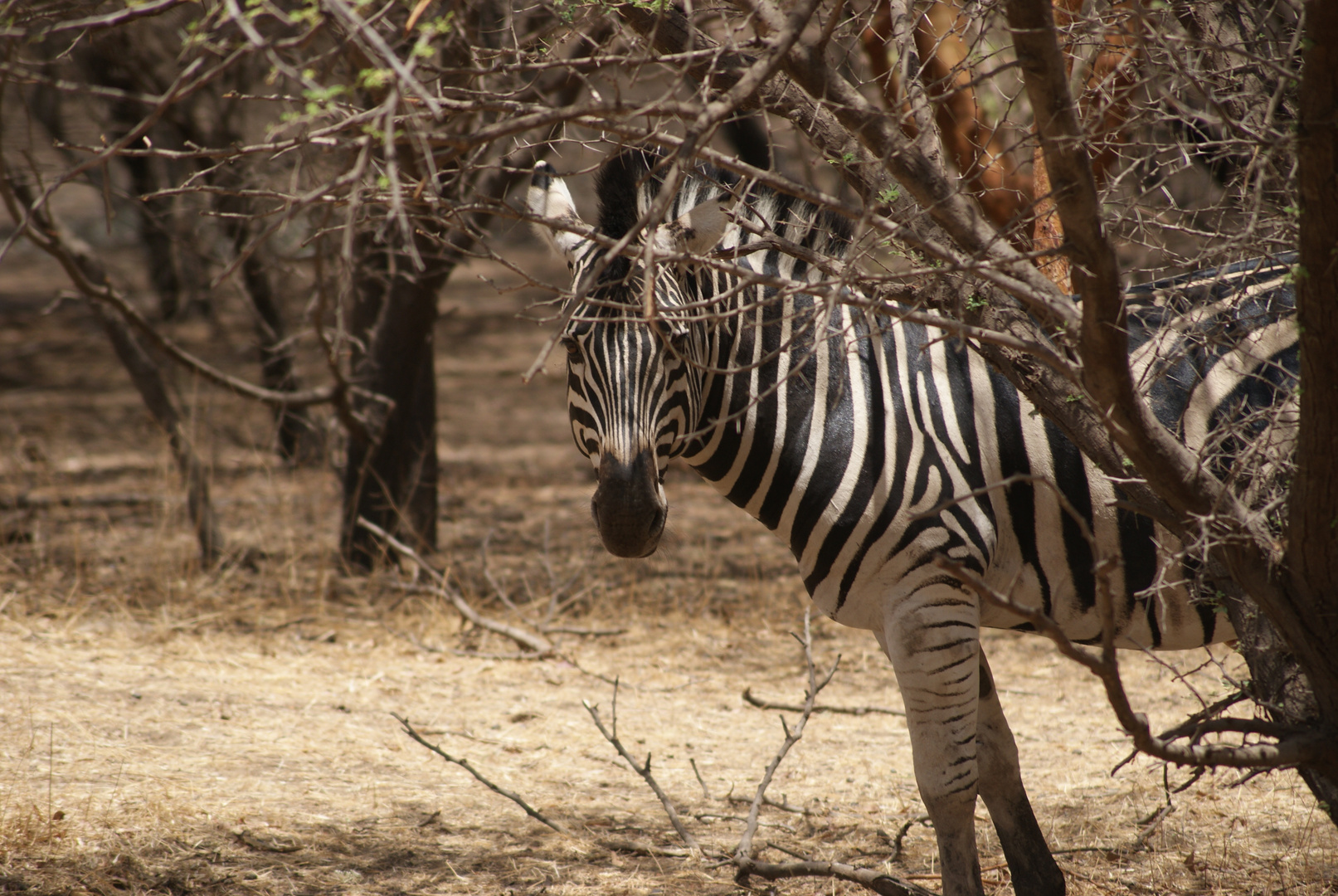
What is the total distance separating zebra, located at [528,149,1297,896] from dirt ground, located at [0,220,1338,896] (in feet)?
1.94

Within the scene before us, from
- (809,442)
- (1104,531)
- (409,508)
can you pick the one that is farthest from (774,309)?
(409,508)

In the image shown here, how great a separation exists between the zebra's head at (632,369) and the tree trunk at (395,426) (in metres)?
3.38

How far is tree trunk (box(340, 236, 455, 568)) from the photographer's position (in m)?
6.10

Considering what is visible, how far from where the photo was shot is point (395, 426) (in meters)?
6.28

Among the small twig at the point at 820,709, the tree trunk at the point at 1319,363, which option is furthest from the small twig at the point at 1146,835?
the small twig at the point at 820,709

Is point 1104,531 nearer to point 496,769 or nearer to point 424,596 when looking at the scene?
point 496,769

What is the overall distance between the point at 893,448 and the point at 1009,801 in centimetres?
120

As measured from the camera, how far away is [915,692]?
2812mm

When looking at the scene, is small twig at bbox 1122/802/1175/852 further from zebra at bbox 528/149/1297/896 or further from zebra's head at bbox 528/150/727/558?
zebra's head at bbox 528/150/727/558

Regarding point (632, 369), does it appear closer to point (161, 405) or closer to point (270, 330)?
point (161, 405)

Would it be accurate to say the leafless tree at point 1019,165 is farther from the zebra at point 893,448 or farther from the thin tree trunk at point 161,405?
the thin tree trunk at point 161,405

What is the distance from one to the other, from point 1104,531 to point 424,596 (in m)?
3.97

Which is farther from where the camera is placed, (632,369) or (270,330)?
(270,330)

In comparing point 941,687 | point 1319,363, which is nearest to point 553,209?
point 941,687
